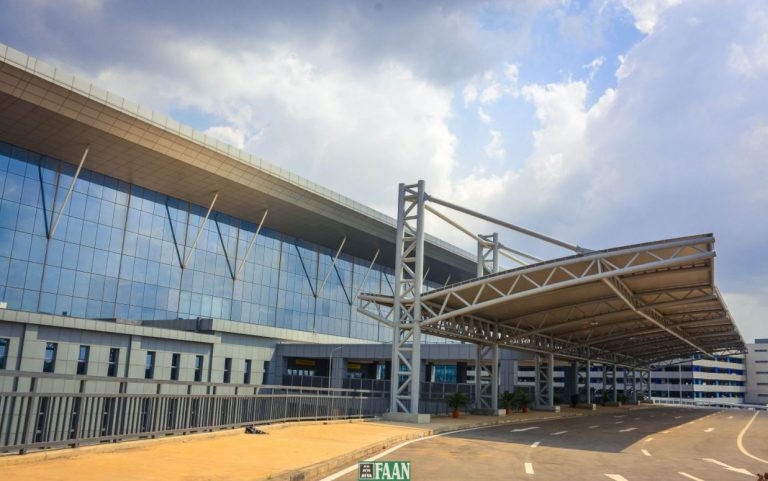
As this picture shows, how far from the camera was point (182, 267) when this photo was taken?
164ft

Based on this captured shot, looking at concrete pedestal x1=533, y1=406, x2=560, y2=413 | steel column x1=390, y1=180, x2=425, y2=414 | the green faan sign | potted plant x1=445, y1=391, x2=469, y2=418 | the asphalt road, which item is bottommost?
concrete pedestal x1=533, y1=406, x2=560, y2=413

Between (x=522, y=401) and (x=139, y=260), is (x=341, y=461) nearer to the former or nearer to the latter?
(x=522, y=401)

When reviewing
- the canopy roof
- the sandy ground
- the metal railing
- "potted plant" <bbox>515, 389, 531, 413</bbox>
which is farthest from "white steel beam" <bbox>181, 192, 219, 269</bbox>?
the sandy ground

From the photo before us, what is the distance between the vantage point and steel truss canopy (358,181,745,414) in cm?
2956

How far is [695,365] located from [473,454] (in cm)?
15043

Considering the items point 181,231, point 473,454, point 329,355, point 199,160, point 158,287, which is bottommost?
point 473,454

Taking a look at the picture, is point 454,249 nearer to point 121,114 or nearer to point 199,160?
point 199,160

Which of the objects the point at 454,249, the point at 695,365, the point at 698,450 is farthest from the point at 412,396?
the point at 695,365

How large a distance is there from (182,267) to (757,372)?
163 meters

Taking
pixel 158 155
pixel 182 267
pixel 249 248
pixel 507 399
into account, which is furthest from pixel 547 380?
pixel 158 155

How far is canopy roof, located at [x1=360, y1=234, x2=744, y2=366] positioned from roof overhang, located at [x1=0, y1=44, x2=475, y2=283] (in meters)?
12.1

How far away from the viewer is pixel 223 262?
175ft

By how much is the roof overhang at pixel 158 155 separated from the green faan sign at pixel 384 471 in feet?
109

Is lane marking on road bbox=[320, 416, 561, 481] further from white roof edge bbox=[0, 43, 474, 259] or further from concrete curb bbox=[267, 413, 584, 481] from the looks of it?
white roof edge bbox=[0, 43, 474, 259]
